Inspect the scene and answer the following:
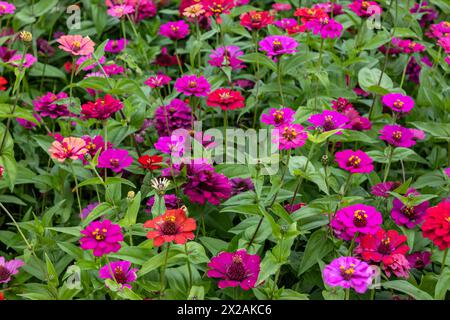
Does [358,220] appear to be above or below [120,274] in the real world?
above

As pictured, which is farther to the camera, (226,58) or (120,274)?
(226,58)

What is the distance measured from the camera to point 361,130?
2090 mm

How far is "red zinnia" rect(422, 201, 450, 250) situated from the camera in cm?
143

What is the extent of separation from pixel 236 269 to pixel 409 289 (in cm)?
41

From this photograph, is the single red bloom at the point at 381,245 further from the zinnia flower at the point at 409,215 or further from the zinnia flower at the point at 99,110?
the zinnia flower at the point at 99,110

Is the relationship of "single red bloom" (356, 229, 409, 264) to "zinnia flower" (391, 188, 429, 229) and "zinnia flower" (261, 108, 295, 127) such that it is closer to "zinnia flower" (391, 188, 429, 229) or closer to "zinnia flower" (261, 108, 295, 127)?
"zinnia flower" (391, 188, 429, 229)

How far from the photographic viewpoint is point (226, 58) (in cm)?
226

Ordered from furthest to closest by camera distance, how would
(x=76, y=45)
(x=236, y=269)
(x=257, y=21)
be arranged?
(x=257, y=21), (x=76, y=45), (x=236, y=269)

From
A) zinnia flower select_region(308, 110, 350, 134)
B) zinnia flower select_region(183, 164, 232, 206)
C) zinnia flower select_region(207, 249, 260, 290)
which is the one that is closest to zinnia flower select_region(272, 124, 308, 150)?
zinnia flower select_region(308, 110, 350, 134)

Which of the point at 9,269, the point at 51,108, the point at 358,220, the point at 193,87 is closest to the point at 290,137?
the point at 358,220

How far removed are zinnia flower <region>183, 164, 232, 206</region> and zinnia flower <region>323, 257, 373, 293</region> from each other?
42cm

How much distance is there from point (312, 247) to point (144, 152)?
738 mm

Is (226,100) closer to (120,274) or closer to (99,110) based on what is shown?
(99,110)

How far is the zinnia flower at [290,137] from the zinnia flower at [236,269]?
0.96 ft
